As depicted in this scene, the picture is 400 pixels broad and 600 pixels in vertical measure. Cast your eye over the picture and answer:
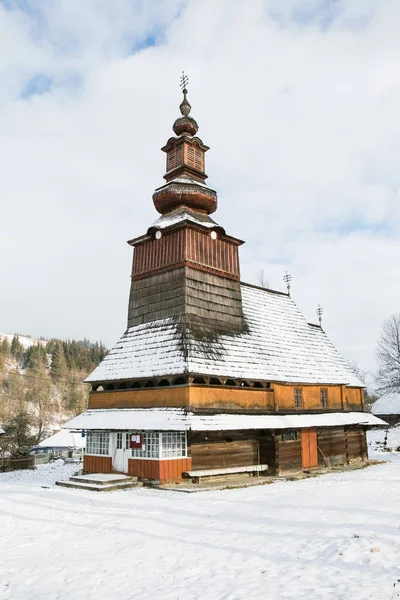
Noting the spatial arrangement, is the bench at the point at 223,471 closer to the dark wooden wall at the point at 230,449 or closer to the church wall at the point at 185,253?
the dark wooden wall at the point at 230,449

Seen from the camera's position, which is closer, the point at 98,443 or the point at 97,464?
the point at 97,464

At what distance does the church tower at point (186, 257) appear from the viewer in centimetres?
2244

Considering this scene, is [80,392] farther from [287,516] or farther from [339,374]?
[287,516]

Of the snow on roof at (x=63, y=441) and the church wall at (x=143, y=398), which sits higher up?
the church wall at (x=143, y=398)

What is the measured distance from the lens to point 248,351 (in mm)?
22906

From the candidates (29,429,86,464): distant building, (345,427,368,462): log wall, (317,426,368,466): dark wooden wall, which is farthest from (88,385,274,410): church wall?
(29,429,86,464): distant building

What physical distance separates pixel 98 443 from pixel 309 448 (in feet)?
33.4

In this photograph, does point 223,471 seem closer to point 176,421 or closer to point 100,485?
point 176,421

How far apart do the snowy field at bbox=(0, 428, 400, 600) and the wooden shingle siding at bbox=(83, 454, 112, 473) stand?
4.91m

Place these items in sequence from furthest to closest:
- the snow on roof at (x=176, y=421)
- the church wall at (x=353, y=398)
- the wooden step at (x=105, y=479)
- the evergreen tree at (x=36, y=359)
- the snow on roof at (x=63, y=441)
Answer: the evergreen tree at (x=36, y=359), the snow on roof at (x=63, y=441), the church wall at (x=353, y=398), the snow on roof at (x=176, y=421), the wooden step at (x=105, y=479)

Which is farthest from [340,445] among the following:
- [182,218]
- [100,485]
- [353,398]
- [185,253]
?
[182,218]

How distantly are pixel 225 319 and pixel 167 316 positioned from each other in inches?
116

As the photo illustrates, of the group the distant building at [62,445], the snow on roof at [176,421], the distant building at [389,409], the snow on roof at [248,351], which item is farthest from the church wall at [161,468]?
the distant building at [389,409]

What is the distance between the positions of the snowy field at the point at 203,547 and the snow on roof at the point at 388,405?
43639 mm
